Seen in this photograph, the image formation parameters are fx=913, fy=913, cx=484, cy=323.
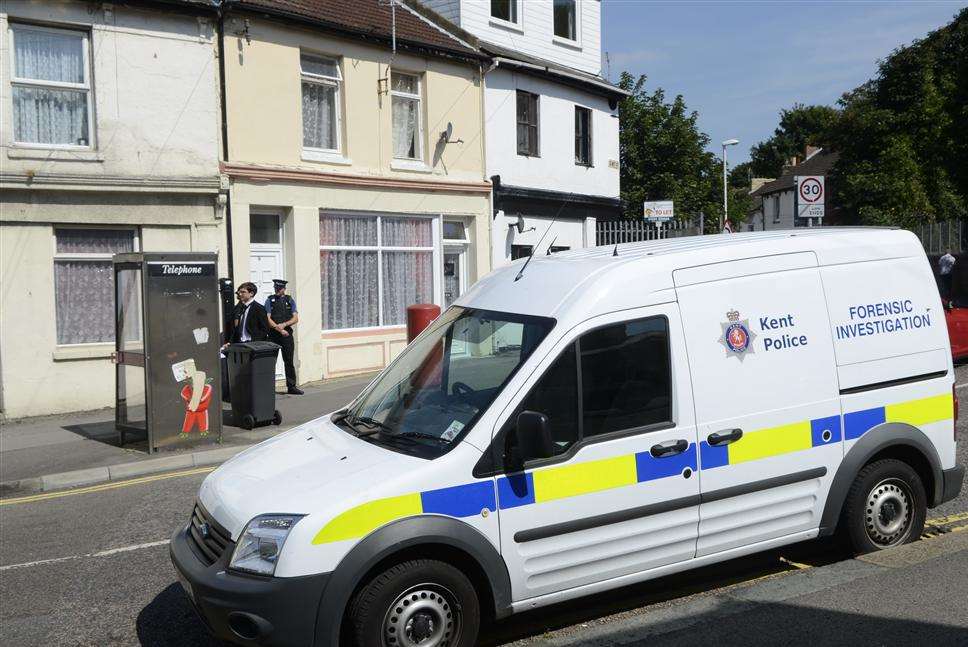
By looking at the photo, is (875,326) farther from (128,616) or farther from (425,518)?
(128,616)

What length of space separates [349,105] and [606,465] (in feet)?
46.8

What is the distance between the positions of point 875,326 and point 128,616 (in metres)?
4.93

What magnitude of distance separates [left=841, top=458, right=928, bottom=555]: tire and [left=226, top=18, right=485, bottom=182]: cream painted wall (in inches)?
504

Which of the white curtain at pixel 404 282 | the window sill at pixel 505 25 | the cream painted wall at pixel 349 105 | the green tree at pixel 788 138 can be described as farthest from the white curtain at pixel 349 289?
the green tree at pixel 788 138

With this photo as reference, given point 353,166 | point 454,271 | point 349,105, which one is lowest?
point 454,271

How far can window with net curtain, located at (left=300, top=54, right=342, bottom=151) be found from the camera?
17.3 m

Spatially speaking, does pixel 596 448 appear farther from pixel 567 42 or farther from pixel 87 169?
pixel 567 42

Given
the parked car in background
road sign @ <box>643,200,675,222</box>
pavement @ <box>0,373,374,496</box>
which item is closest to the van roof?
pavement @ <box>0,373,374,496</box>

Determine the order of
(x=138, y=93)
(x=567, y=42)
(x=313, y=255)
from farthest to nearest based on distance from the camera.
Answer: (x=567, y=42)
(x=313, y=255)
(x=138, y=93)

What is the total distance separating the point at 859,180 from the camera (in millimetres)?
34531

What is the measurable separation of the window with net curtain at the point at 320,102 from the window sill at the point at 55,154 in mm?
4016

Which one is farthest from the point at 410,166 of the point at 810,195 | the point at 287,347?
the point at 810,195

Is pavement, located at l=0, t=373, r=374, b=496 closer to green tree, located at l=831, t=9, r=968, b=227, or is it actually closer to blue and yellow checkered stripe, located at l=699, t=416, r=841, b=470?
blue and yellow checkered stripe, located at l=699, t=416, r=841, b=470

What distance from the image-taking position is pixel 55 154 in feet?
46.4
